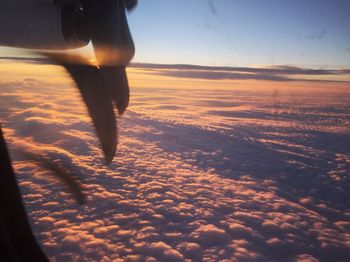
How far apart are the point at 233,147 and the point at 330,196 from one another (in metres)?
4.05

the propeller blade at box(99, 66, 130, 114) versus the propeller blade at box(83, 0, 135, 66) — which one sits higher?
the propeller blade at box(83, 0, 135, 66)

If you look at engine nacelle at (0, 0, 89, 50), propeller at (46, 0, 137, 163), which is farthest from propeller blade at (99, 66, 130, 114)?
engine nacelle at (0, 0, 89, 50)

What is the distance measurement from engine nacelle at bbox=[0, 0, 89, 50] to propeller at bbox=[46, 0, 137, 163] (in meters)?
0.03

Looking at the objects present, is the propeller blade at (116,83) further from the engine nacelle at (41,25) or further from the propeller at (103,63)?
the engine nacelle at (41,25)

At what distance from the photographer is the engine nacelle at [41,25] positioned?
86 cm

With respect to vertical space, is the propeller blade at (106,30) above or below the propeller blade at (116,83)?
above

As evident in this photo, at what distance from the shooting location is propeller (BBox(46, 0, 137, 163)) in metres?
0.88

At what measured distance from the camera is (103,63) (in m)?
0.91

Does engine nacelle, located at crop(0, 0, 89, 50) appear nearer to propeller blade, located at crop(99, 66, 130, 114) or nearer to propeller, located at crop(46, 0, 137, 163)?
propeller, located at crop(46, 0, 137, 163)

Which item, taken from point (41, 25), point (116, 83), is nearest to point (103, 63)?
point (116, 83)

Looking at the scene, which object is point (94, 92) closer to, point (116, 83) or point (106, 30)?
point (116, 83)

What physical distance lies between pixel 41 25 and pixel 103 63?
236 mm

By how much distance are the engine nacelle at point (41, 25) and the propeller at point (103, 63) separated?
0.08 feet

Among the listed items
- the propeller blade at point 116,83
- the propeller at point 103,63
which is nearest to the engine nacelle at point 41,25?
the propeller at point 103,63
